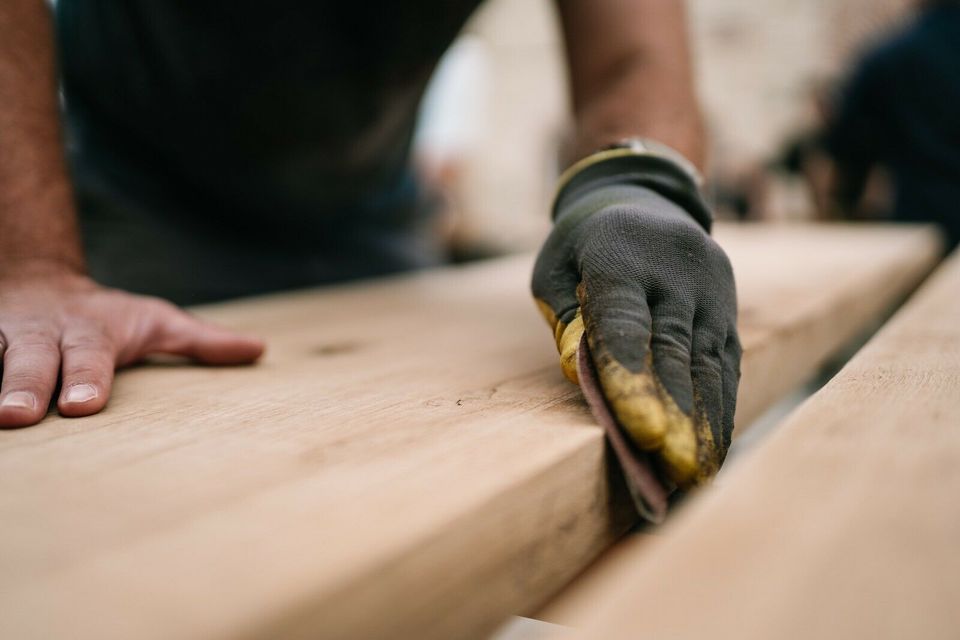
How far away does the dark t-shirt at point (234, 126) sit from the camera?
47.9 inches

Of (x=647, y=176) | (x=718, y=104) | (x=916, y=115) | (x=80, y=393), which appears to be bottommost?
(x=718, y=104)

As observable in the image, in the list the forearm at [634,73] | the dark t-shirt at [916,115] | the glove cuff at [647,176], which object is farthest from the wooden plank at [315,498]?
the dark t-shirt at [916,115]

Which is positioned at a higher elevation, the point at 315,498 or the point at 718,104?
the point at 315,498

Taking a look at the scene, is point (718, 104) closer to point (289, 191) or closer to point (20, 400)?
point (289, 191)

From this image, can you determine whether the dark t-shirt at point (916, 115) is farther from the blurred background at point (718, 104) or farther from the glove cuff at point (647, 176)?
the glove cuff at point (647, 176)

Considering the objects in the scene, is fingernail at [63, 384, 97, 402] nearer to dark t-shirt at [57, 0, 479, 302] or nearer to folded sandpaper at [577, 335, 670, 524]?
folded sandpaper at [577, 335, 670, 524]

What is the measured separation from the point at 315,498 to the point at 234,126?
3.58ft

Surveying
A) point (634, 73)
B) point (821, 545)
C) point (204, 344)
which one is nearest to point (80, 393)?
point (204, 344)

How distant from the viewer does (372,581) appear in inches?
12.7

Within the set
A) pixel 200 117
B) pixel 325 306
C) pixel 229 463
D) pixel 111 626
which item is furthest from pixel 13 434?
pixel 200 117

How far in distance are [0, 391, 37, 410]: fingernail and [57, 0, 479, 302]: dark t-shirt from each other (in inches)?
32.3

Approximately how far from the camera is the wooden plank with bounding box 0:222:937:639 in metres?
0.31

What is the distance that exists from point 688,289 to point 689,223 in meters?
0.07

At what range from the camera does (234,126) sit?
1331 mm
